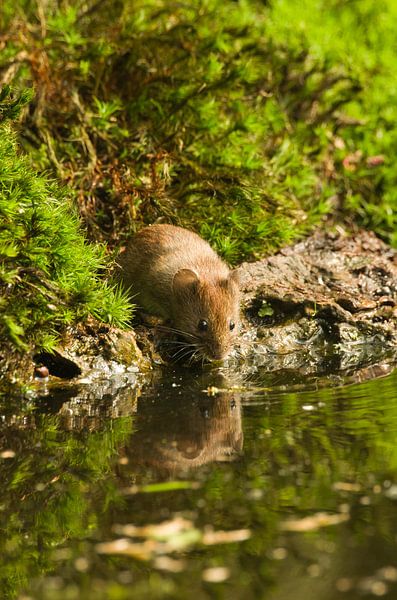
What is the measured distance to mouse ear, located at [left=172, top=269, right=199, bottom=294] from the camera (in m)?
6.42

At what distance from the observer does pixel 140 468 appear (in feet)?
13.4

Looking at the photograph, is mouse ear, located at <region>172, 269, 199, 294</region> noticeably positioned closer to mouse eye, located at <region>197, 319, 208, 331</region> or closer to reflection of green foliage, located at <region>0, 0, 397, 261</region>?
mouse eye, located at <region>197, 319, 208, 331</region>

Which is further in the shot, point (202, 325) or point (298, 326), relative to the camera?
point (298, 326)

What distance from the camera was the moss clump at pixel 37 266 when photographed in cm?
552

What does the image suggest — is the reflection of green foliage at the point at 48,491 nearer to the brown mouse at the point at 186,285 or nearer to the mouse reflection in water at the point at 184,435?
the mouse reflection in water at the point at 184,435

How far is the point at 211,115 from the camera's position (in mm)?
8172

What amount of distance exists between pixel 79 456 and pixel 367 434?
1.46 metres

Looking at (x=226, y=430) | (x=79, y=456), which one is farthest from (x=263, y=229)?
(x=79, y=456)

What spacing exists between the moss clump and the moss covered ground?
242 millimetres

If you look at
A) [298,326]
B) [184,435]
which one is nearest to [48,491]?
[184,435]

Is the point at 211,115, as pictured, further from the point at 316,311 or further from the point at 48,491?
the point at 48,491

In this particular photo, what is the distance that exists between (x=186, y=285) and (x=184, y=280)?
0.04 m

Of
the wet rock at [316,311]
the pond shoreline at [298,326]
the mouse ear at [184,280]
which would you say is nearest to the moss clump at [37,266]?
the pond shoreline at [298,326]

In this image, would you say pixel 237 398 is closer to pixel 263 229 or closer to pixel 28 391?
pixel 28 391
